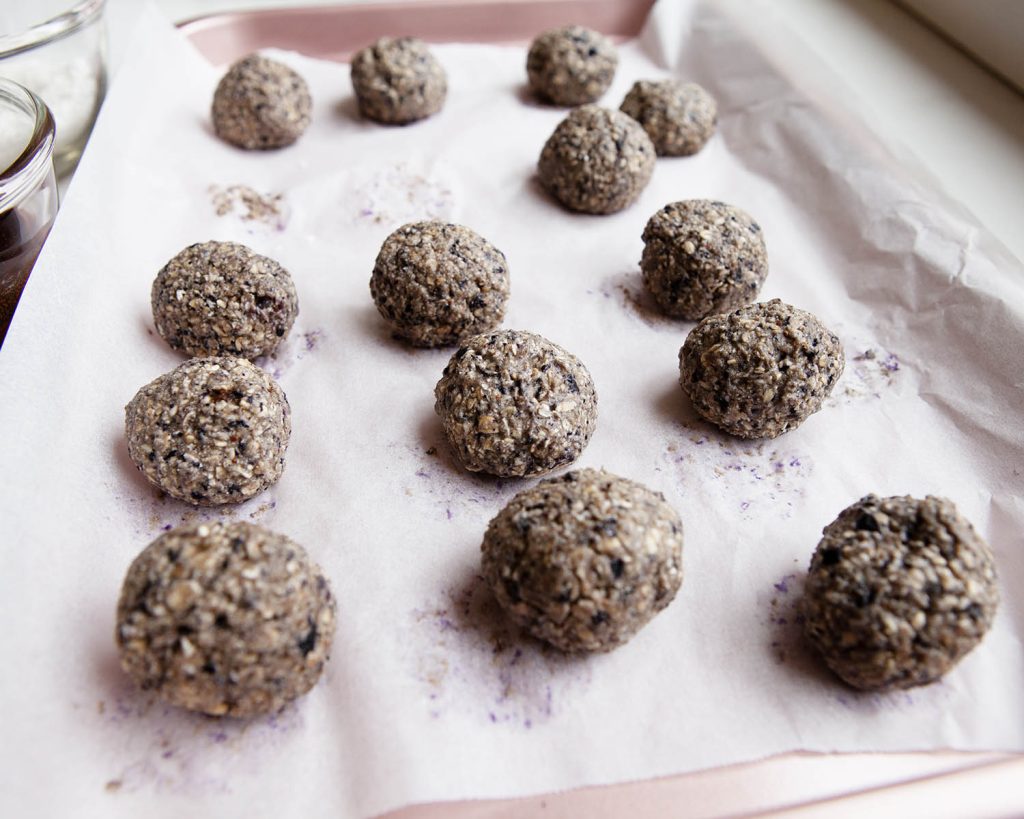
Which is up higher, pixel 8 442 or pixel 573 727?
pixel 8 442

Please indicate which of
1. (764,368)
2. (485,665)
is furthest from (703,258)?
(485,665)

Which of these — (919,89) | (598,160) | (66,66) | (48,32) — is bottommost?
(919,89)

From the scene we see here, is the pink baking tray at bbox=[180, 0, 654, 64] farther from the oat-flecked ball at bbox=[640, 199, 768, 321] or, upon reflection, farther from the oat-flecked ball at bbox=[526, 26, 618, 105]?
the oat-flecked ball at bbox=[640, 199, 768, 321]

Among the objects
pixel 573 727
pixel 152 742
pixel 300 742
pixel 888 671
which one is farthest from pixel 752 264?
pixel 152 742

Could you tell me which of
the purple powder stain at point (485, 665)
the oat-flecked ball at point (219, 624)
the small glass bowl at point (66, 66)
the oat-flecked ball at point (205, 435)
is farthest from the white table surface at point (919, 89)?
the oat-flecked ball at point (219, 624)

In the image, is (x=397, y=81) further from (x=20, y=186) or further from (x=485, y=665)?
(x=485, y=665)

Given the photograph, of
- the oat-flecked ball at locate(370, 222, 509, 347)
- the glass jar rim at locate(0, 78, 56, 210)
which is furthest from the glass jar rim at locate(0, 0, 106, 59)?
the oat-flecked ball at locate(370, 222, 509, 347)

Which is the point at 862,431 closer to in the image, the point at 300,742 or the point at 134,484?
the point at 300,742

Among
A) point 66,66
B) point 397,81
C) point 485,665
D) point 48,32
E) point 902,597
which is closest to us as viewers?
point 902,597
